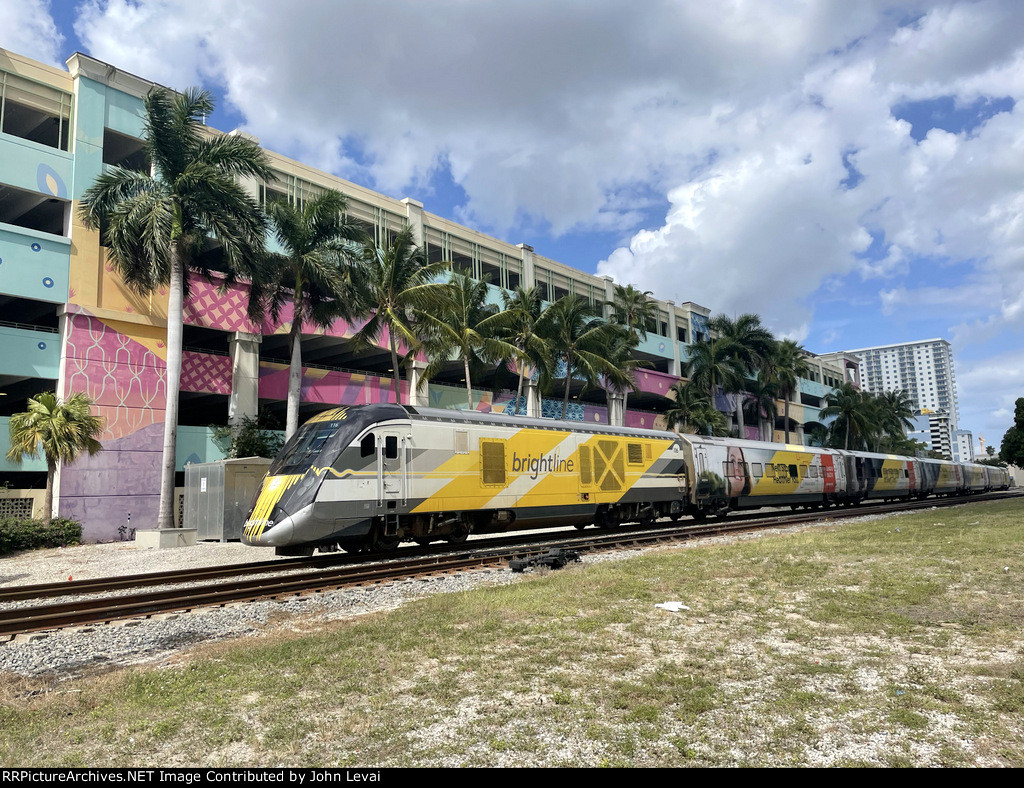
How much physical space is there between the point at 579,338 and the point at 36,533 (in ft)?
90.6

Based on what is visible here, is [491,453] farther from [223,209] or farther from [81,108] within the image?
[81,108]

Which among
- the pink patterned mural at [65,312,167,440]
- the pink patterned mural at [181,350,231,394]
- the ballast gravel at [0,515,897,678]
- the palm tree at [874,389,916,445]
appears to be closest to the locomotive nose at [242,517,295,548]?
the ballast gravel at [0,515,897,678]

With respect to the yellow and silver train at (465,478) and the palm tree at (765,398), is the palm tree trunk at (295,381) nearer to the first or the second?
the yellow and silver train at (465,478)

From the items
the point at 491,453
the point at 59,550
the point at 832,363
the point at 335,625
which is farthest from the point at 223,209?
the point at 832,363

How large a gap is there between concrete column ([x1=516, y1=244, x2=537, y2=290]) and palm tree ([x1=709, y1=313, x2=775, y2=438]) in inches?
752

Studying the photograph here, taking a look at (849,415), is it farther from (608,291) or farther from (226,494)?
(226,494)

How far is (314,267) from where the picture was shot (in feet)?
94.9

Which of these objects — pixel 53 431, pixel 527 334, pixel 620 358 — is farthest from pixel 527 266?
pixel 53 431

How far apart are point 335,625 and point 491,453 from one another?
984cm

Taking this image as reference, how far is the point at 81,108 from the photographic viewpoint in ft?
97.4

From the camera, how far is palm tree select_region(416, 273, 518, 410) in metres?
30.7

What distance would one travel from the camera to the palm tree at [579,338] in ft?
130

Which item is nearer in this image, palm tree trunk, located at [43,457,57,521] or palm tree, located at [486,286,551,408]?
palm tree trunk, located at [43,457,57,521]

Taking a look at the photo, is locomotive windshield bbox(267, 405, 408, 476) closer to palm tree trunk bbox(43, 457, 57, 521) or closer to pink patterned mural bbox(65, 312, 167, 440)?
palm tree trunk bbox(43, 457, 57, 521)
